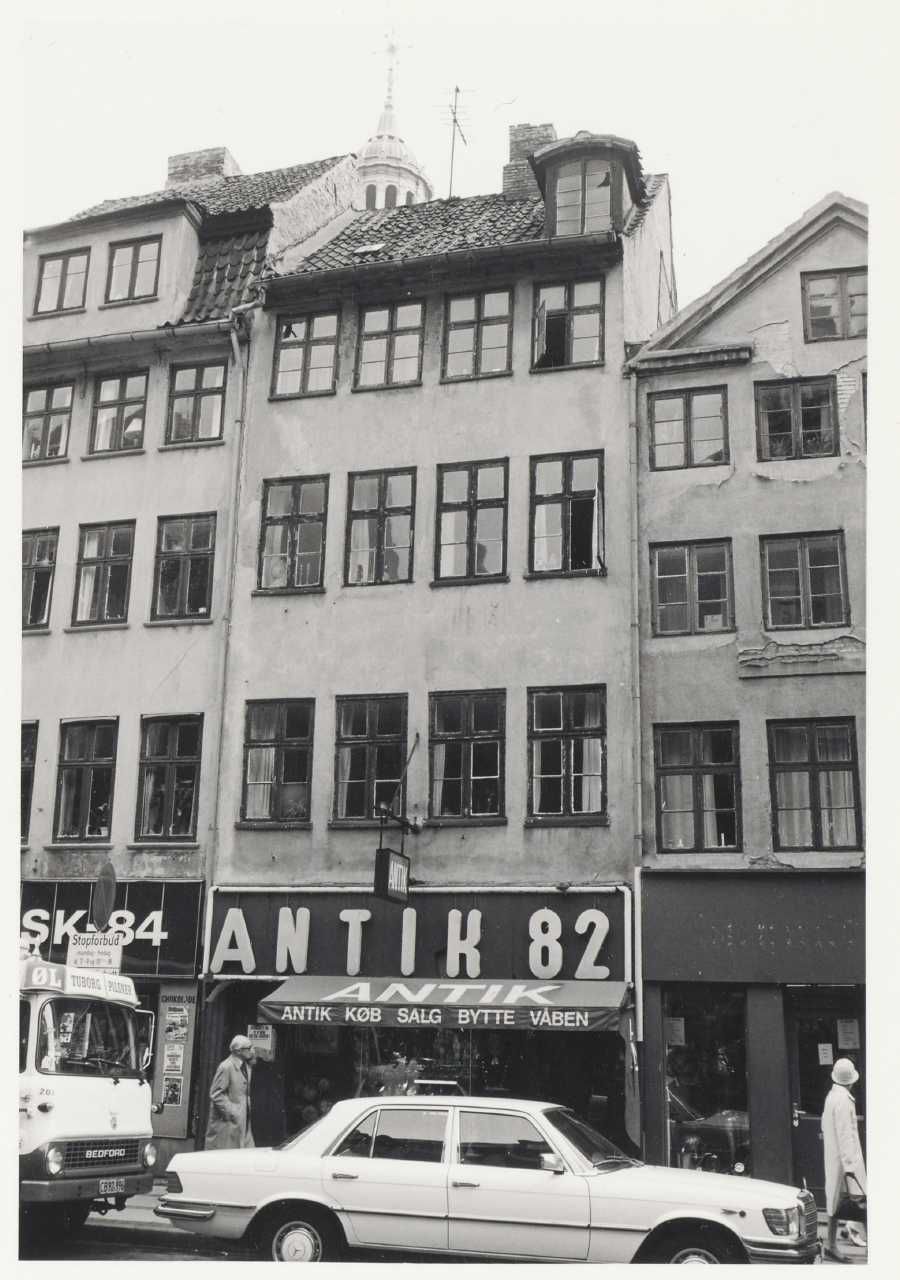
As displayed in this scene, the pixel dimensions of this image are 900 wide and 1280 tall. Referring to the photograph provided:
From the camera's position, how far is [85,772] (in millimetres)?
15750

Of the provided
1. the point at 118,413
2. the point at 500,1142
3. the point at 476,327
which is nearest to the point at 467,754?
the point at 476,327

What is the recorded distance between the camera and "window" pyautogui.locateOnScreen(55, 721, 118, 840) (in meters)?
15.6

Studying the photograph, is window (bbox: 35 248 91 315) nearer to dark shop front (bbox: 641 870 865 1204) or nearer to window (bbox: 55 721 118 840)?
window (bbox: 55 721 118 840)

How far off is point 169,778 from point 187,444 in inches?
169

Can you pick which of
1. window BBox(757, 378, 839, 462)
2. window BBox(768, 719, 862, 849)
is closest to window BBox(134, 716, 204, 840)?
window BBox(768, 719, 862, 849)

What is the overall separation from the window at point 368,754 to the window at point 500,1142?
6617 millimetres

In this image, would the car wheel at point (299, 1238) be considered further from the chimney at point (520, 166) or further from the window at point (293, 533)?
the chimney at point (520, 166)

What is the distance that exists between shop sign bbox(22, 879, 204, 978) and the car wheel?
259 inches

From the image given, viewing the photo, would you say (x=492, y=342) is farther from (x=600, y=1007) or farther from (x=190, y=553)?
(x=600, y=1007)

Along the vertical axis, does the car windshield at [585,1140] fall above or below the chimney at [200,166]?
below

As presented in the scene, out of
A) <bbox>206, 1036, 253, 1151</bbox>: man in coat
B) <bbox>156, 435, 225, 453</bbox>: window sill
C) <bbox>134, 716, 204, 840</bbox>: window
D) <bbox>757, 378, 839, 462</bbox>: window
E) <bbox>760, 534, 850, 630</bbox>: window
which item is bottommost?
<bbox>206, 1036, 253, 1151</bbox>: man in coat

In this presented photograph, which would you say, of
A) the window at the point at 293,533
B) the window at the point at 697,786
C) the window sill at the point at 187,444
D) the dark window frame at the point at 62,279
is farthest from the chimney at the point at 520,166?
the window at the point at 697,786

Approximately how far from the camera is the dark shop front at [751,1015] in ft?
42.8

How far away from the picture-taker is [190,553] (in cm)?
1642
